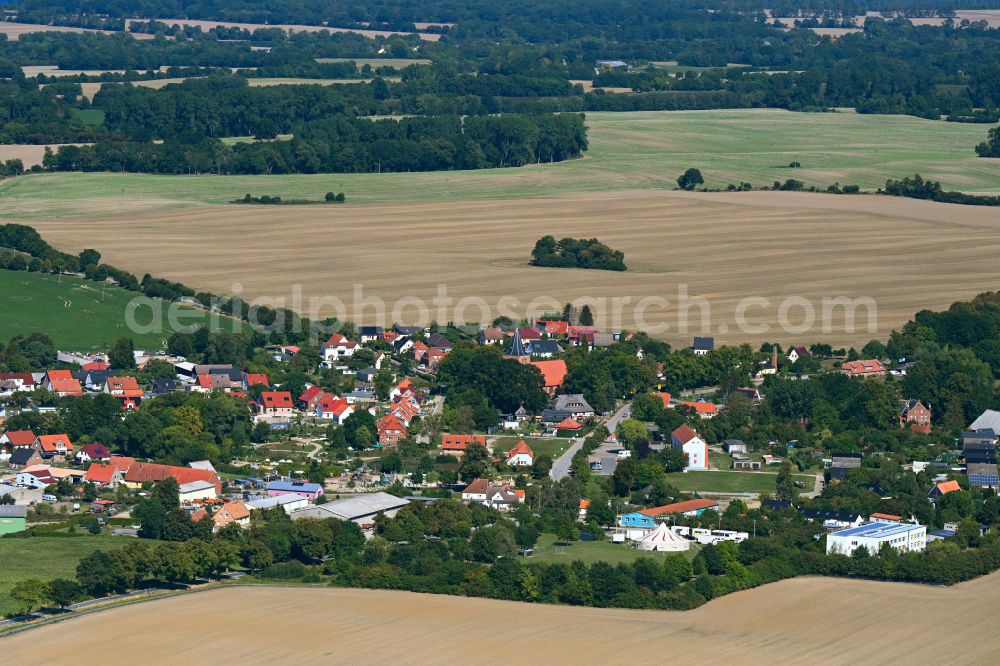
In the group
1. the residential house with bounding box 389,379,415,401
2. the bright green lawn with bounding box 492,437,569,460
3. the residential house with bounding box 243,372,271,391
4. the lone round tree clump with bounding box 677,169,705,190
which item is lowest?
the bright green lawn with bounding box 492,437,569,460

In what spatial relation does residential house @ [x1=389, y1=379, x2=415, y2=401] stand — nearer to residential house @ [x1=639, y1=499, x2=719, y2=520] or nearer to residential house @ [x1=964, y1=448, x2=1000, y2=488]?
residential house @ [x1=639, y1=499, x2=719, y2=520]

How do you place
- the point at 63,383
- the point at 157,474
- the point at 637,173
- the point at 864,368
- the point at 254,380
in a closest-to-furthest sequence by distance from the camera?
the point at 157,474
the point at 63,383
the point at 254,380
the point at 864,368
the point at 637,173

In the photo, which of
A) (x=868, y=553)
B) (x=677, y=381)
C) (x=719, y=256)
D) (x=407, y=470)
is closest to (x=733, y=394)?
(x=677, y=381)

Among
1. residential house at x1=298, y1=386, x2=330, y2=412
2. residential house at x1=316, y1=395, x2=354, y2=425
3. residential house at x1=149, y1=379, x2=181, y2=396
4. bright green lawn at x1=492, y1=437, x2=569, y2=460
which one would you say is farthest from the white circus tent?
residential house at x1=149, y1=379, x2=181, y2=396

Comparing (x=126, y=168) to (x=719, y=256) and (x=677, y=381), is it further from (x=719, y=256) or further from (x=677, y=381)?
(x=677, y=381)

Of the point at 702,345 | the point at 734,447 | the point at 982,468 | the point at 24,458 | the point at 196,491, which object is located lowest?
the point at 734,447

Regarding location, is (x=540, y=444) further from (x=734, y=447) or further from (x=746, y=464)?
(x=746, y=464)

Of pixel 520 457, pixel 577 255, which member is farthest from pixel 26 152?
pixel 520 457

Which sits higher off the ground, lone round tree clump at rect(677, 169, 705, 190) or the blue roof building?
lone round tree clump at rect(677, 169, 705, 190)
